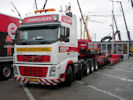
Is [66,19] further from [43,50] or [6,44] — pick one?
[6,44]

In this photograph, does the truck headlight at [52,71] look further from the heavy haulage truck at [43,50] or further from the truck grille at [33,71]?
the truck grille at [33,71]

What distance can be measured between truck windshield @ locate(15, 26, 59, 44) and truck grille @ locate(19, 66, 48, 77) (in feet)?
3.60

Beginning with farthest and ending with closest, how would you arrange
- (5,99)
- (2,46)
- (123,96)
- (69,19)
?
(2,46), (69,19), (123,96), (5,99)

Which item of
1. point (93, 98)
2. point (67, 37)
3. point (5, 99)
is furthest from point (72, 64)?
point (5, 99)

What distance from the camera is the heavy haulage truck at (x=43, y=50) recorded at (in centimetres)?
652

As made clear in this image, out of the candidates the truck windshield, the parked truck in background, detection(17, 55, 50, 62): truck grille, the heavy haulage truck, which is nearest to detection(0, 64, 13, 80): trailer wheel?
the parked truck in background

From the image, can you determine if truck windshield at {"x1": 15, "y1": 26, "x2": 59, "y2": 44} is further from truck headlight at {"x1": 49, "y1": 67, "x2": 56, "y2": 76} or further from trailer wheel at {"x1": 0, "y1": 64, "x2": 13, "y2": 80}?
trailer wheel at {"x1": 0, "y1": 64, "x2": 13, "y2": 80}

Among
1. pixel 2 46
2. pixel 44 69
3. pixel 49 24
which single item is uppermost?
pixel 49 24

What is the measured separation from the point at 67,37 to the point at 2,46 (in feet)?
13.6

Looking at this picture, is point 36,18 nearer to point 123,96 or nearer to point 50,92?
point 50,92

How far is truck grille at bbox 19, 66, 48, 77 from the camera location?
6559 millimetres

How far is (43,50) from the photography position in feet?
A: 21.5

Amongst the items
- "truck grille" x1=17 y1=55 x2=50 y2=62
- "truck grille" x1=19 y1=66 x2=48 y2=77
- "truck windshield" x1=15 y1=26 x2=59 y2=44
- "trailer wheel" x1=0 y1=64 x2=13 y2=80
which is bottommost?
"trailer wheel" x1=0 y1=64 x2=13 y2=80

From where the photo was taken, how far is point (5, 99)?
5.66 meters
